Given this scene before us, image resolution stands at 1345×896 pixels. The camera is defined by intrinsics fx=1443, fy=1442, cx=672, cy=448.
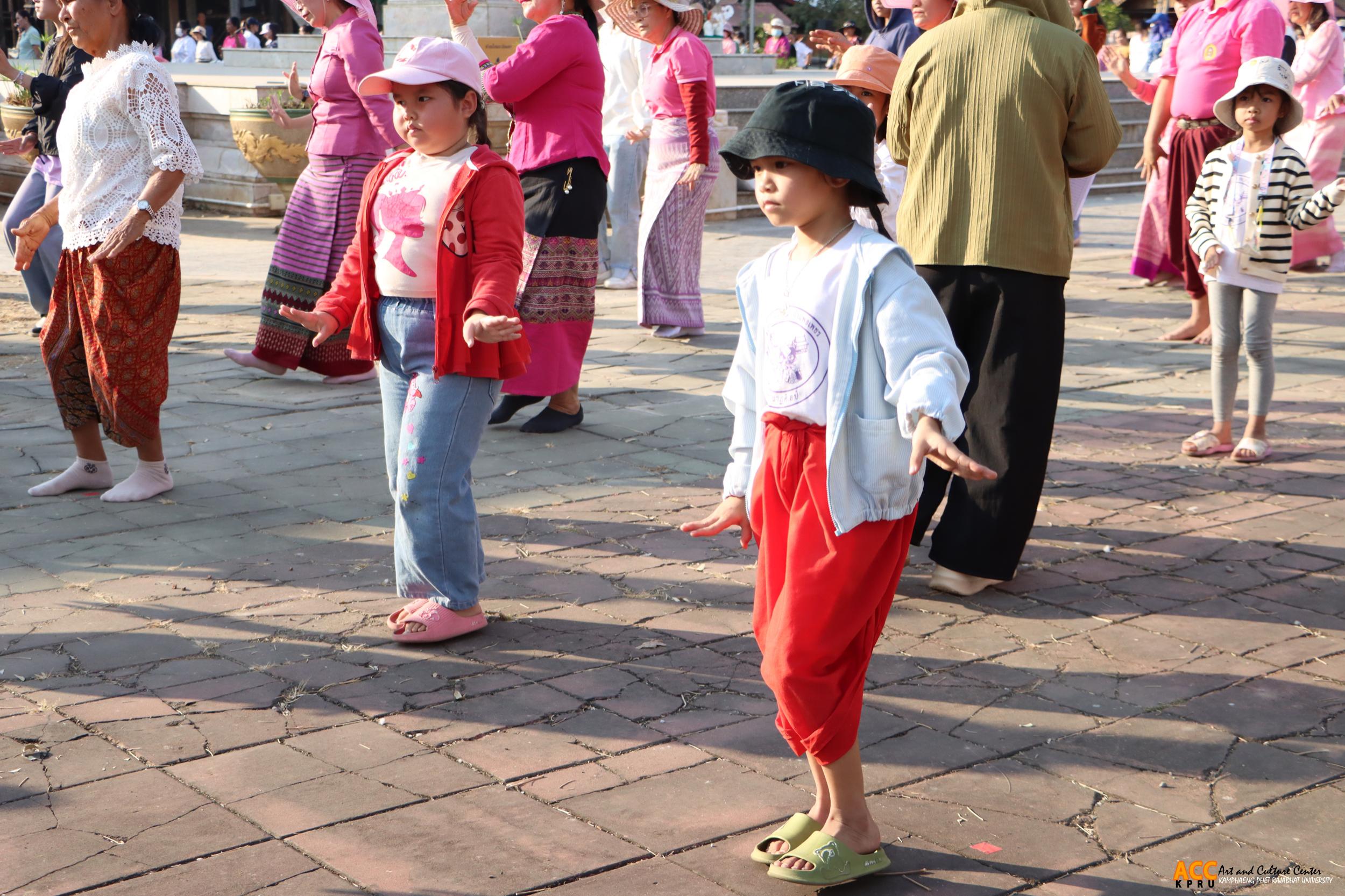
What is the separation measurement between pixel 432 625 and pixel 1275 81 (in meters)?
4.13

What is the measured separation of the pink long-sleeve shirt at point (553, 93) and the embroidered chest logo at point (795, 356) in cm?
366

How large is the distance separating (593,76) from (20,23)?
29.9 metres

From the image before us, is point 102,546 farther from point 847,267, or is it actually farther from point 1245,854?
point 1245,854

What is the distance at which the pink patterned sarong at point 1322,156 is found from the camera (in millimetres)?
10586

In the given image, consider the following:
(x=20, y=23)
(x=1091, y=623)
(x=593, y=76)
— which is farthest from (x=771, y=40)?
(x=1091, y=623)

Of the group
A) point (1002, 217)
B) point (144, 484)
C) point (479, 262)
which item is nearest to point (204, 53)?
point (144, 484)

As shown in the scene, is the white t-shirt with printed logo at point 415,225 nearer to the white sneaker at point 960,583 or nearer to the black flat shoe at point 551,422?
the white sneaker at point 960,583

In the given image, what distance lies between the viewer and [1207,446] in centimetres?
625

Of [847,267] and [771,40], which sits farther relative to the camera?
[771,40]

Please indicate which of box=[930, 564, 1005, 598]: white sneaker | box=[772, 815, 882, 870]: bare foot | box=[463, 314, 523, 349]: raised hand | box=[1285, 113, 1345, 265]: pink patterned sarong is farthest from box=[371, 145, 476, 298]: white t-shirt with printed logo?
box=[1285, 113, 1345, 265]: pink patterned sarong

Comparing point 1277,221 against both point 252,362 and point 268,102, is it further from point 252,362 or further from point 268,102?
point 268,102

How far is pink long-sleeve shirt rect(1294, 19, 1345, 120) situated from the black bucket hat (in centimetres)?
903

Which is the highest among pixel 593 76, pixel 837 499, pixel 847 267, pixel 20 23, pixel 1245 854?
pixel 20 23

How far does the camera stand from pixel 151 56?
5.37 metres
